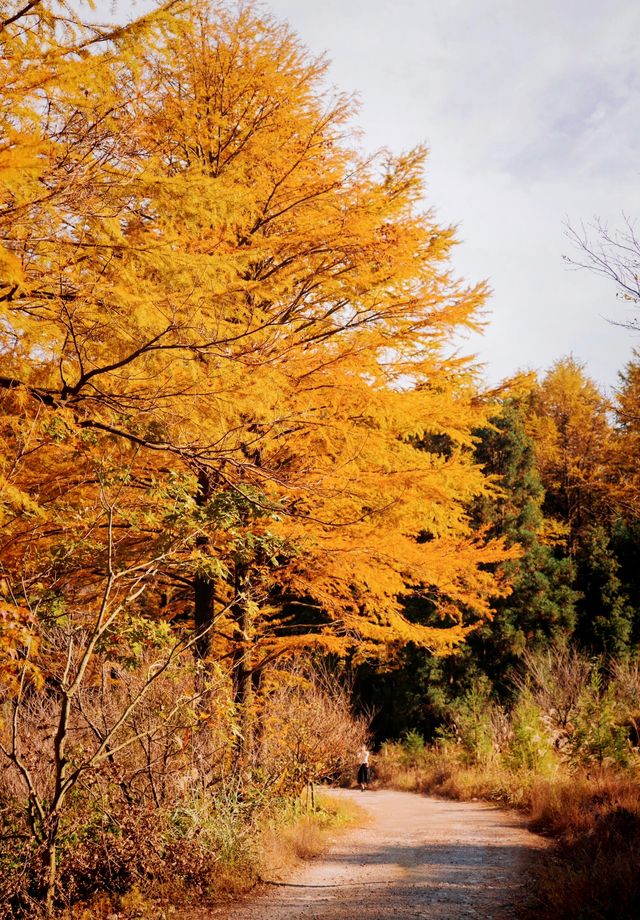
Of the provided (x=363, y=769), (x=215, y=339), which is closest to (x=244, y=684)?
(x=215, y=339)

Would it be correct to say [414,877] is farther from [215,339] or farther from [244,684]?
[215,339]

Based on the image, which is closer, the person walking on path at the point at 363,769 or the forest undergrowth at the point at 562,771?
the forest undergrowth at the point at 562,771

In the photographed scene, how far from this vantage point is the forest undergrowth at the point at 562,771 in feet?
14.9

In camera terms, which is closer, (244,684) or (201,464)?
(201,464)

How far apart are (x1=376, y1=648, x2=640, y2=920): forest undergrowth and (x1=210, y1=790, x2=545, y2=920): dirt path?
37 cm

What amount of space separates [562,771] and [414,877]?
5642 mm

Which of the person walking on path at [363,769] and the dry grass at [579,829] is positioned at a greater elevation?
the dry grass at [579,829]

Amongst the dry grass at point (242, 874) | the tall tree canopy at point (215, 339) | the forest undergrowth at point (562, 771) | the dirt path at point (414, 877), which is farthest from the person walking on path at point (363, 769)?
the tall tree canopy at point (215, 339)

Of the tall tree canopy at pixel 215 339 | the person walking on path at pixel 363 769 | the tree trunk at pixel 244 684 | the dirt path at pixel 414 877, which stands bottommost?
the person walking on path at pixel 363 769

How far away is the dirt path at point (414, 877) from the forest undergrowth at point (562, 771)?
0.37 m

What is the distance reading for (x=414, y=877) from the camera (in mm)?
5945

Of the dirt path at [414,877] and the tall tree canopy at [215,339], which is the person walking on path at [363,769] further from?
the tall tree canopy at [215,339]

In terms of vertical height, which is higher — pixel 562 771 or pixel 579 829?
pixel 579 829

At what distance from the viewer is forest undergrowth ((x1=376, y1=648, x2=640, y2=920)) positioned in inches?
179
